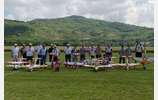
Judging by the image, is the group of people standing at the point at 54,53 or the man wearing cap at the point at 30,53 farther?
the man wearing cap at the point at 30,53

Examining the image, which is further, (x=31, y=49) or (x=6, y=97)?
(x=31, y=49)

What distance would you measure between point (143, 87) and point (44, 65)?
10.8 metres

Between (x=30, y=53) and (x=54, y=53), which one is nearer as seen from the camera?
(x=54, y=53)

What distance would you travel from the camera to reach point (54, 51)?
23.6 metres

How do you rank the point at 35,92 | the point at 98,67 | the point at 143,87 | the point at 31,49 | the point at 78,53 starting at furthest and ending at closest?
the point at 78,53
the point at 31,49
the point at 98,67
the point at 143,87
the point at 35,92

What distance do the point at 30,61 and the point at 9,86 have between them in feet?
33.4

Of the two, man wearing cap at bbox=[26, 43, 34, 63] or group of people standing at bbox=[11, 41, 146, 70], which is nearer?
group of people standing at bbox=[11, 41, 146, 70]

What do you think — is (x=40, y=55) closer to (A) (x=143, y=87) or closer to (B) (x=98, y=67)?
(B) (x=98, y=67)
